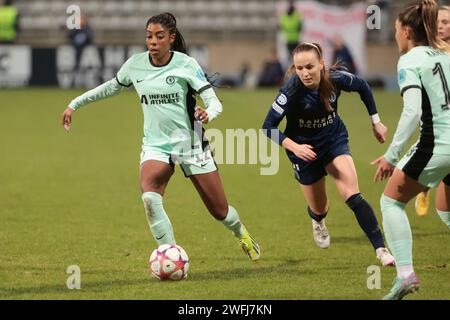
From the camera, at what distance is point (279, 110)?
313 inches

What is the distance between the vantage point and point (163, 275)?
7.36 meters

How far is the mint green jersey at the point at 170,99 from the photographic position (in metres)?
7.64

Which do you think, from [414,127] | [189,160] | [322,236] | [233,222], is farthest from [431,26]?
[322,236]

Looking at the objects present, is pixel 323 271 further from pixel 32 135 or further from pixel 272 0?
pixel 272 0

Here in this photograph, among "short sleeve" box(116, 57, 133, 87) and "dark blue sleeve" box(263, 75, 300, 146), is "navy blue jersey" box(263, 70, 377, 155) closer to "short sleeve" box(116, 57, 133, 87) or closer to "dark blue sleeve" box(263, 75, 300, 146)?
"dark blue sleeve" box(263, 75, 300, 146)

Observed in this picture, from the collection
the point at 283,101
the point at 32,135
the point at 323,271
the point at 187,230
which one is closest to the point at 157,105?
the point at 283,101

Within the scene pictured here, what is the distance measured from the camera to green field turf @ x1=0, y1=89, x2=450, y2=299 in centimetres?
718

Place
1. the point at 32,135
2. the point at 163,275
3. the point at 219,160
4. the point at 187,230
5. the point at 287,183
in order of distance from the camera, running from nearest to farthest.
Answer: the point at 163,275
the point at 187,230
the point at 287,183
the point at 219,160
the point at 32,135

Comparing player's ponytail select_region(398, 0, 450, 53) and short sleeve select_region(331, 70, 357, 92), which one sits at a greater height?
player's ponytail select_region(398, 0, 450, 53)

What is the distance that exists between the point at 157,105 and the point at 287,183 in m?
6.62

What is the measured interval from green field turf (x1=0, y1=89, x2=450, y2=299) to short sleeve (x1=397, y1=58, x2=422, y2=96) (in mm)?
1512

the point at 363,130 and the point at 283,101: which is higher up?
the point at 283,101

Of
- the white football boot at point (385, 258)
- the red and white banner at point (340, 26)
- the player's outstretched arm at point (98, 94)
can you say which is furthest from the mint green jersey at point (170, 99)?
the red and white banner at point (340, 26)

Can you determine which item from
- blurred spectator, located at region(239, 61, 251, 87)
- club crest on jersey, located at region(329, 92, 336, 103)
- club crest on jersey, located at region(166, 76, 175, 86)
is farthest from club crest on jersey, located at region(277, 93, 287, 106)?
blurred spectator, located at region(239, 61, 251, 87)
